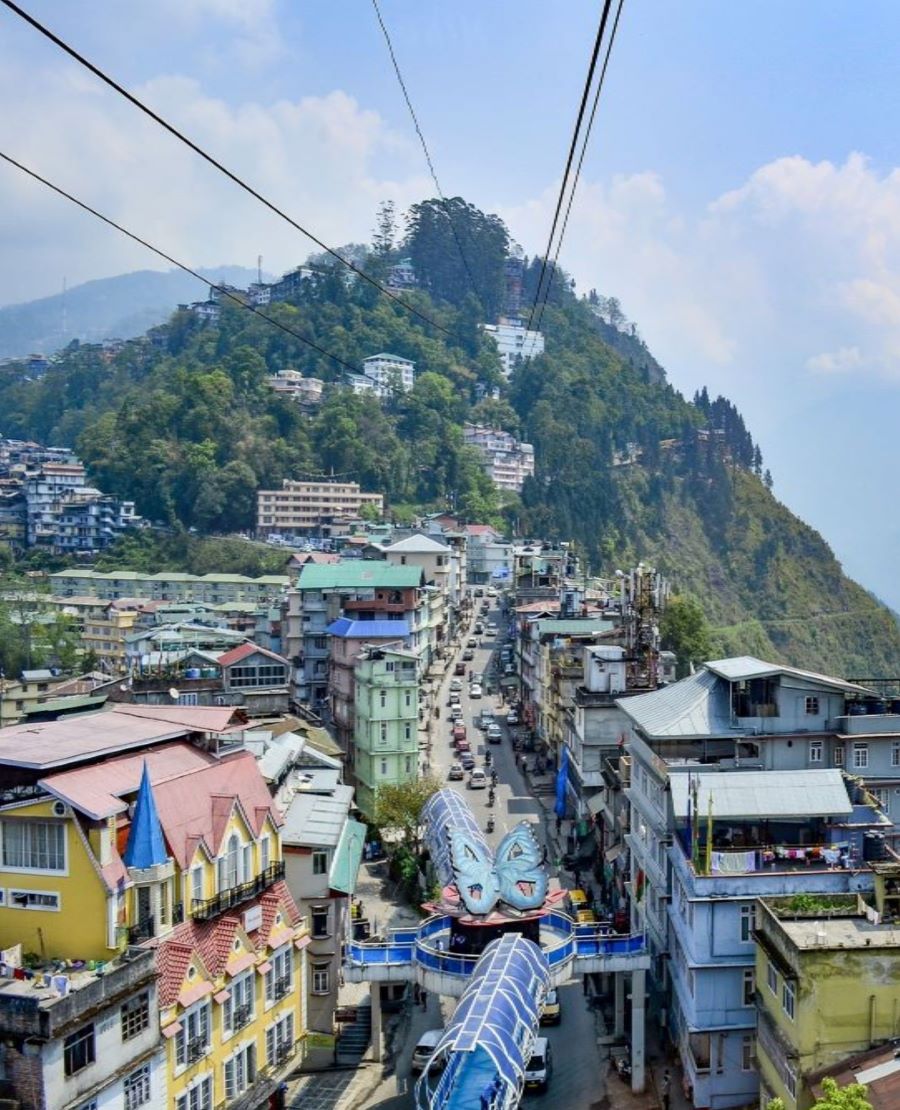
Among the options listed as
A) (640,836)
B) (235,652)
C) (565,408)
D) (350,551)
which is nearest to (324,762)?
(640,836)

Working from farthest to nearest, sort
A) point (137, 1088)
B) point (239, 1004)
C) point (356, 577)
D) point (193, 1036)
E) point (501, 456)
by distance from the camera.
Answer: point (501, 456) < point (356, 577) < point (239, 1004) < point (193, 1036) < point (137, 1088)

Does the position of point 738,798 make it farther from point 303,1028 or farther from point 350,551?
point 350,551

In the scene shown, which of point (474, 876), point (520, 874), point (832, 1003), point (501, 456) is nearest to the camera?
point (832, 1003)

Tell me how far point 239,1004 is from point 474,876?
15.9 ft

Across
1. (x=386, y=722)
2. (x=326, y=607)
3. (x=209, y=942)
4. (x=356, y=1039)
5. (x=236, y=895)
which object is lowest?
(x=356, y=1039)

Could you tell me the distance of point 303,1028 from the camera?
19641 millimetres

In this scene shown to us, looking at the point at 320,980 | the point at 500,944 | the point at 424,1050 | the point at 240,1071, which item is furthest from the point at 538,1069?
the point at 240,1071

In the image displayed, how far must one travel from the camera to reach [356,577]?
44031 millimetres

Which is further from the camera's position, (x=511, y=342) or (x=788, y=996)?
(x=511, y=342)

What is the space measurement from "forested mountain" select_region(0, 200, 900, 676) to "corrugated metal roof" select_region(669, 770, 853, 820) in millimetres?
60898

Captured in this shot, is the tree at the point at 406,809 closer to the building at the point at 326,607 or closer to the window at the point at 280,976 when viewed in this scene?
the window at the point at 280,976

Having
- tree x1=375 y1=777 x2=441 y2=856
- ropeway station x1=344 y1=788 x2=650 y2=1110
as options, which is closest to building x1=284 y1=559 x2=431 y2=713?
tree x1=375 y1=777 x2=441 y2=856

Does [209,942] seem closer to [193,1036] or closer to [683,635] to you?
[193,1036]

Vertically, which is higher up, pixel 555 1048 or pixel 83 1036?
pixel 83 1036
